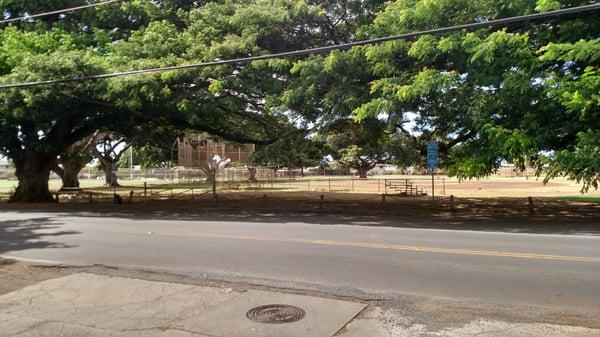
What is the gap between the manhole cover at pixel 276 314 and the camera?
6027 mm

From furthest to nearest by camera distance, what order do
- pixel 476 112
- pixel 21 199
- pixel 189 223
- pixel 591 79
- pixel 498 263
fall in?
pixel 21 199 → pixel 189 223 → pixel 476 112 → pixel 591 79 → pixel 498 263

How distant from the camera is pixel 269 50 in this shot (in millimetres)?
20797

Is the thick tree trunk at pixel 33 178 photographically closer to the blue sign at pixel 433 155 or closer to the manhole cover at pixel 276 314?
the blue sign at pixel 433 155

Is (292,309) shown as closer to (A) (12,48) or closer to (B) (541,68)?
(B) (541,68)

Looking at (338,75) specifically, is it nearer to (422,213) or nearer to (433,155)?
(433,155)

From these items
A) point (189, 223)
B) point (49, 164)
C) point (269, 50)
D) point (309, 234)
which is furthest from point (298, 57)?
point (49, 164)

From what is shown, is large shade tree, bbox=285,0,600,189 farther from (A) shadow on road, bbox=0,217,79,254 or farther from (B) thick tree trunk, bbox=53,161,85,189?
(B) thick tree trunk, bbox=53,161,85,189

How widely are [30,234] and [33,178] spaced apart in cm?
1750

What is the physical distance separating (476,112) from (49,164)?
81.4 ft

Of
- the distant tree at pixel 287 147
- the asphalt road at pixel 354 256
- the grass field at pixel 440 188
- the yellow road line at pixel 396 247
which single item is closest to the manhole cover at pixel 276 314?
the asphalt road at pixel 354 256

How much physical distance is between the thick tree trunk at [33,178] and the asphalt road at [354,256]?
1486 cm

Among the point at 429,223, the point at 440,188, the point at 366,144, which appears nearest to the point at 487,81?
the point at 429,223

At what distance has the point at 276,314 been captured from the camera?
20.5ft

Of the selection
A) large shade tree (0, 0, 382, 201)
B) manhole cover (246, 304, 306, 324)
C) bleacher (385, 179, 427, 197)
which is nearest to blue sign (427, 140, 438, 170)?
large shade tree (0, 0, 382, 201)
